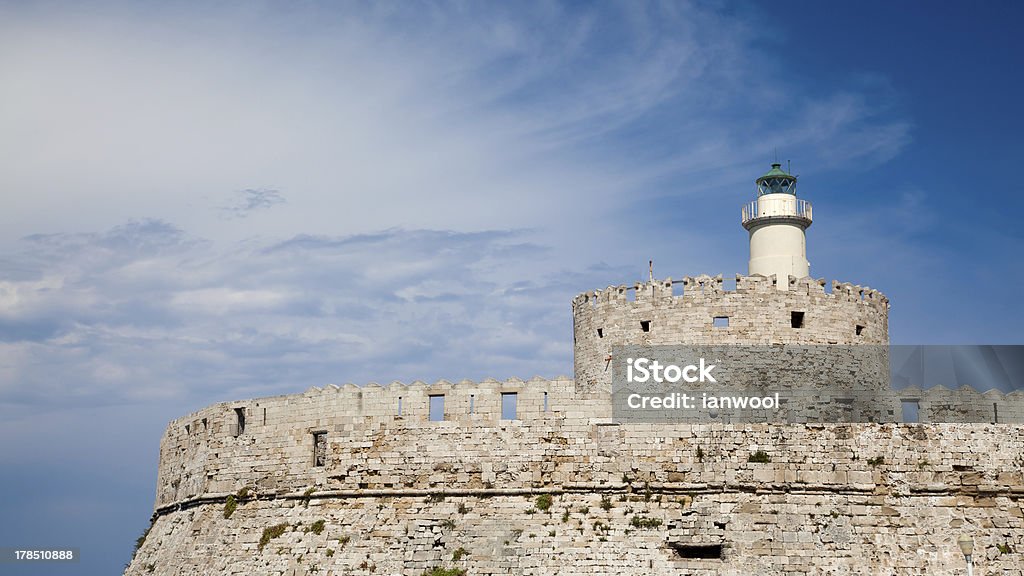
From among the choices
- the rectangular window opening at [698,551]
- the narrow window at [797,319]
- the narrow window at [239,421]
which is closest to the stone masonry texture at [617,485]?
the rectangular window opening at [698,551]

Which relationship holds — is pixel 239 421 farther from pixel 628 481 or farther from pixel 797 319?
pixel 797 319

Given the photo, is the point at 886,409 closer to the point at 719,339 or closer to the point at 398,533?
the point at 719,339

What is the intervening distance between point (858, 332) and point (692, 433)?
242 inches

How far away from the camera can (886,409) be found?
101ft

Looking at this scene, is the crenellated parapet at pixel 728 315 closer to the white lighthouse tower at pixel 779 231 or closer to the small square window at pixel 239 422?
the white lighthouse tower at pixel 779 231

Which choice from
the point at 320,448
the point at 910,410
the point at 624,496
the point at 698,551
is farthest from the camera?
the point at 320,448

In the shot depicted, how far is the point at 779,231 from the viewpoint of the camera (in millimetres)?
36281

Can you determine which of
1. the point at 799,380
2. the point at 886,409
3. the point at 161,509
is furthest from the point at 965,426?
the point at 161,509

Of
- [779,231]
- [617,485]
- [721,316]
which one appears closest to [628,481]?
[617,485]

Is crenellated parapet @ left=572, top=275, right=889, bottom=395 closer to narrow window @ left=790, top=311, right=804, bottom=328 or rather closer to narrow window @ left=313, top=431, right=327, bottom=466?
narrow window @ left=790, top=311, right=804, bottom=328

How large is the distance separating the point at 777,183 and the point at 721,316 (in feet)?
20.1

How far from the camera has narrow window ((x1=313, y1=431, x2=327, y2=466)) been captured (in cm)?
3216

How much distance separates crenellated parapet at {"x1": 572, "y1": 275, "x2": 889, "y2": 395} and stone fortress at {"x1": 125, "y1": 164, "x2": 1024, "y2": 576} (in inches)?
1.8

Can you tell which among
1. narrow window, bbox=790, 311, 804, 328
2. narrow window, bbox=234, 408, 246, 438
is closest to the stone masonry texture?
narrow window, bbox=790, 311, 804, 328
